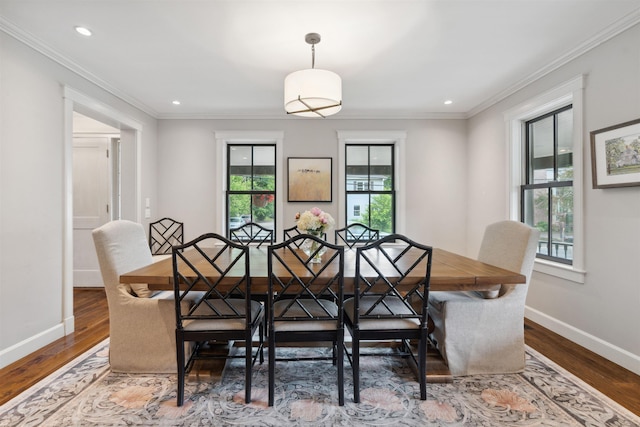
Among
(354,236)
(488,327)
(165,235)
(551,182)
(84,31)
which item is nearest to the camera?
(488,327)

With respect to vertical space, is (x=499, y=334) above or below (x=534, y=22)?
below

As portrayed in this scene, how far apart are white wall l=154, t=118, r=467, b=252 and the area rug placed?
235 cm

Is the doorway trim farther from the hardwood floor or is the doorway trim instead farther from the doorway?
the doorway

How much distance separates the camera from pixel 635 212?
217cm

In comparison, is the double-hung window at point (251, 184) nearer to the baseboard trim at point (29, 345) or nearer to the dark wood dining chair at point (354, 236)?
the dark wood dining chair at point (354, 236)

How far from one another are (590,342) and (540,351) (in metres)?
0.42

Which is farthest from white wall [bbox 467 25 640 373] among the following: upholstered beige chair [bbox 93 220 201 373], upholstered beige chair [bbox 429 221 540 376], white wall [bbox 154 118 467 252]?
upholstered beige chair [bbox 93 220 201 373]

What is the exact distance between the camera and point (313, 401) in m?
1.81

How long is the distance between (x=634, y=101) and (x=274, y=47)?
2.64 meters

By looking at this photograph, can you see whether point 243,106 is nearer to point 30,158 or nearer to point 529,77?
point 30,158

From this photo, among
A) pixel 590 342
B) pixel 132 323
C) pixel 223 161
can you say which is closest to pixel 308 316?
pixel 132 323

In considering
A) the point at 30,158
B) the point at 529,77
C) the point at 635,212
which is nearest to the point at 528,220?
the point at 635,212

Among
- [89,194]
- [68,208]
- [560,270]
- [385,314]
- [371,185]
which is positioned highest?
[371,185]

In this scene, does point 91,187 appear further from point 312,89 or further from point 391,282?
point 391,282
